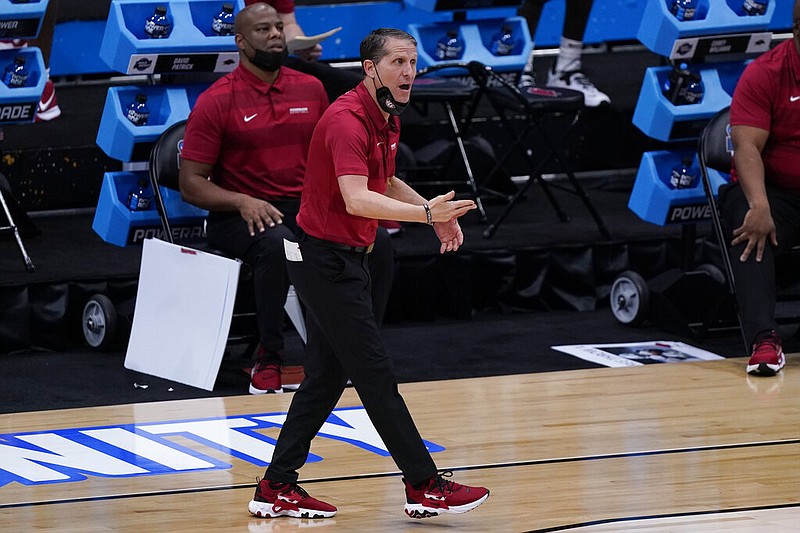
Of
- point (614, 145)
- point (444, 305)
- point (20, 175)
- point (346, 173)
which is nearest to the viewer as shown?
point (346, 173)

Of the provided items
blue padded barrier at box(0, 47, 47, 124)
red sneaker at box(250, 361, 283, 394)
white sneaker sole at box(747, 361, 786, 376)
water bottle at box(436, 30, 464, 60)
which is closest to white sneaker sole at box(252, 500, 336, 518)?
red sneaker at box(250, 361, 283, 394)

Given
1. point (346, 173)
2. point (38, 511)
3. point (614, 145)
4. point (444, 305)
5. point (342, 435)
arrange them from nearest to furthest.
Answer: point (346, 173) < point (38, 511) < point (342, 435) < point (444, 305) < point (614, 145)

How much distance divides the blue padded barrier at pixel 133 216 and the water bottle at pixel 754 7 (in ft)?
9.58

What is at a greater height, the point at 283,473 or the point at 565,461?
the point at 283,473

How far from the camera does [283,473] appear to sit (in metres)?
4.36

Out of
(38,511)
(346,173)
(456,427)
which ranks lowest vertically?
(456,427)

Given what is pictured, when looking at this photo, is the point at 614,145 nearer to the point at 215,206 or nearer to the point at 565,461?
the point at 215,206

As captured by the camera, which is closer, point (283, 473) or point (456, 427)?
point (283, 473)

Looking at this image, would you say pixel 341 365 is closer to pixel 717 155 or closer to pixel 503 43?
pixel 717 155

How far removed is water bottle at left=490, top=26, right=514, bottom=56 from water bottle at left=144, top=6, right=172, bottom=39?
87.7 inches

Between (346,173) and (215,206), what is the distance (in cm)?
216

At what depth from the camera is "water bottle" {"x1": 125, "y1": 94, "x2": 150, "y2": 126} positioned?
6.71 meters

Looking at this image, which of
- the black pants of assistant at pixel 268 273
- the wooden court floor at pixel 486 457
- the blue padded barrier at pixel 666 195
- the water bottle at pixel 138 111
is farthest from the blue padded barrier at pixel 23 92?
the blue padded barrier at pixel 666 195

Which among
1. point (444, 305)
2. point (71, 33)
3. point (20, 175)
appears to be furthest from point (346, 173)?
point (71, 33)
